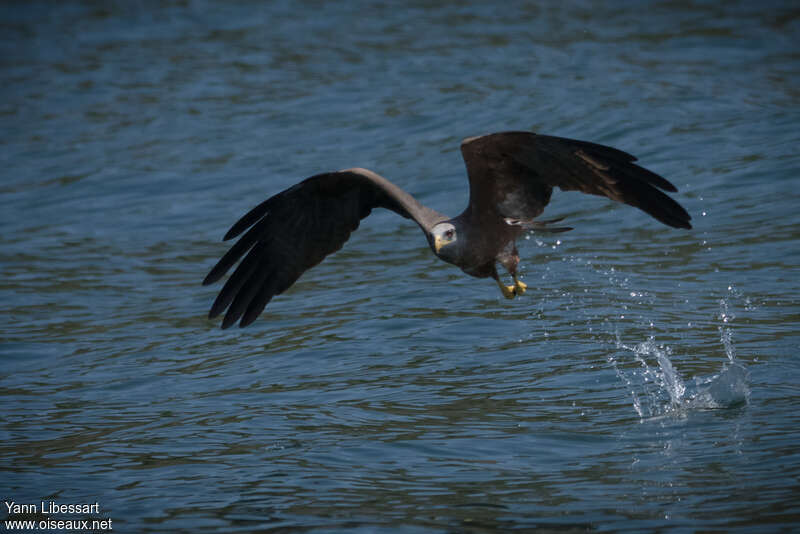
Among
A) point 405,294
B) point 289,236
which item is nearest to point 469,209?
point 289,236

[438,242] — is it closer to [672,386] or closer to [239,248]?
[239,248]

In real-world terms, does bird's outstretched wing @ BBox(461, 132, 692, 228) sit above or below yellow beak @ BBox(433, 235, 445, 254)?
above

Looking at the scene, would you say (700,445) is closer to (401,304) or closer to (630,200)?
(630,200)

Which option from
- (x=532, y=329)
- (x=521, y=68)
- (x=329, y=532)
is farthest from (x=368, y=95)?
(x=329, y=532)

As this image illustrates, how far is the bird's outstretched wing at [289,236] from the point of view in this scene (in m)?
7.65

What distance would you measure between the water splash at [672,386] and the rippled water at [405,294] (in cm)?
2

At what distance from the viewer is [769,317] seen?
8359 mm

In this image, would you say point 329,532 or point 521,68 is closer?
point 329,532

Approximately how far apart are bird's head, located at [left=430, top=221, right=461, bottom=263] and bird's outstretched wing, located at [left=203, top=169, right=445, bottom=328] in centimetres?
68

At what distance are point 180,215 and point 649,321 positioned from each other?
21.7 feet

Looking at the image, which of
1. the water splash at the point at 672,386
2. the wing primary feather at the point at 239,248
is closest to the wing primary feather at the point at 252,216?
the wing primary feather at the point at 239,248

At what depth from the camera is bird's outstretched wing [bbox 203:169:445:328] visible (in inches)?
301

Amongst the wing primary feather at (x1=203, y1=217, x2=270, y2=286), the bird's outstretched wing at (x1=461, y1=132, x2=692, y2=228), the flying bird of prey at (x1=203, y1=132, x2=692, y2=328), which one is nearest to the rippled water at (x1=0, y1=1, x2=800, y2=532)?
the flying bird of prey at (x1=203, y1=132, x2=692, y2=328)

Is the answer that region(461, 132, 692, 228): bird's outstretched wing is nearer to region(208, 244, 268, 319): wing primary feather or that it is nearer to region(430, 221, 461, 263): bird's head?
region(430, 221, 461, 263): bird's head
